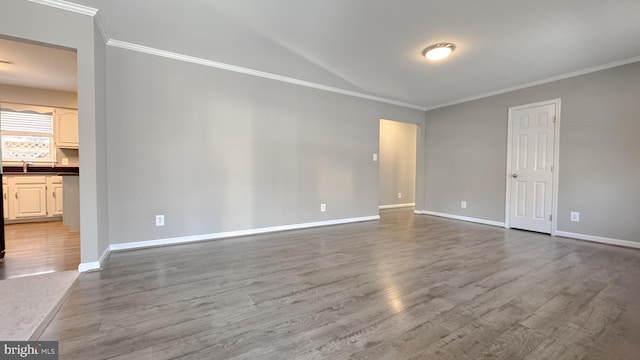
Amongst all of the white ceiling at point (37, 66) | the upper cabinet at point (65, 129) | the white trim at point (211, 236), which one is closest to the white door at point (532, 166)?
the white trim at point (211, 236)

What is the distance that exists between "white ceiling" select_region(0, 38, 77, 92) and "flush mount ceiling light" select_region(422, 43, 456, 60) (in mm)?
3819

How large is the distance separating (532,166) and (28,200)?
8.64 metres

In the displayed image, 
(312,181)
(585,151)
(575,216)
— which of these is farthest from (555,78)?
(312,181)

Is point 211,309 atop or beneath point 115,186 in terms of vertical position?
beneath

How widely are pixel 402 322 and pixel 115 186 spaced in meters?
3.25

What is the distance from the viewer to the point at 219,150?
3.63 metres

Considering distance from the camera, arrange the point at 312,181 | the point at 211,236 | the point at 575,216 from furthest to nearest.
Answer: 1. the point at 312,181
2. the point at 575,216
3. the point at 211,236

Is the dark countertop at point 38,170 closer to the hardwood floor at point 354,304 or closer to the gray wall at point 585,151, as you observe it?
the hardwood floor at point 354,304

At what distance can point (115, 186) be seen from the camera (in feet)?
9.98

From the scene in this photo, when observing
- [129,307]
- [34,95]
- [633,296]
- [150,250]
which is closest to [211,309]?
[129,307]

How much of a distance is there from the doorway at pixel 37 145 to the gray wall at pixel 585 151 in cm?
632

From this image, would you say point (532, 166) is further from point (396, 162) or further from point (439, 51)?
point (396, 162)

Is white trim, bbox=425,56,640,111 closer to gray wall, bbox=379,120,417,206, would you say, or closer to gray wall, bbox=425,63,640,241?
gray wall, bbox=425,63,640,241

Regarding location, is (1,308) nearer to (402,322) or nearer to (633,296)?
(402,322)
